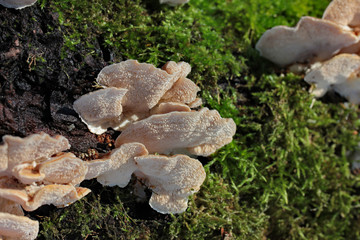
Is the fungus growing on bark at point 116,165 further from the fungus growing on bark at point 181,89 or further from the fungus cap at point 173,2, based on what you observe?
the fungus cap at point 173,2

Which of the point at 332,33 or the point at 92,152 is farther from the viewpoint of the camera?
the point at 332,33

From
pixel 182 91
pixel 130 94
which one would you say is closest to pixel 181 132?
pixel 182 91

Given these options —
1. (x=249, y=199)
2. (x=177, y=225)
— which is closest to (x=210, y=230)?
(x=177, y=225)

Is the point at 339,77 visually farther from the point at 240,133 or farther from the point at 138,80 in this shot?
the point at 138,80

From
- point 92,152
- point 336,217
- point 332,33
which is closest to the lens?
point 92,152

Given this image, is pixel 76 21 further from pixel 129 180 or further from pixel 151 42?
pixel 129 180

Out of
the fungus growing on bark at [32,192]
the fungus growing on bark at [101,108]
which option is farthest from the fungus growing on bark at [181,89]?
the fungus growing on bark at [32,192]
